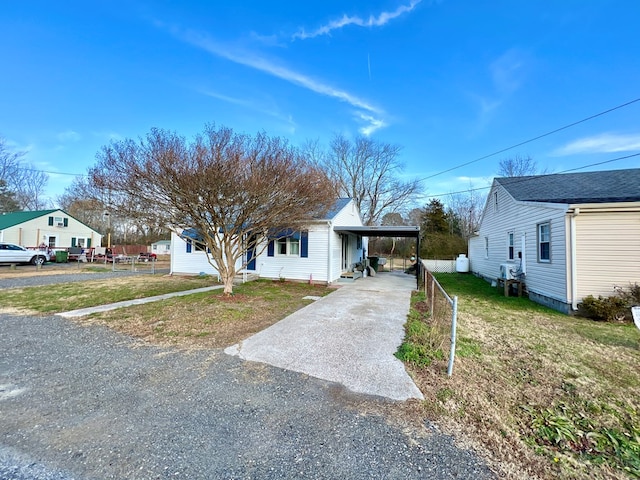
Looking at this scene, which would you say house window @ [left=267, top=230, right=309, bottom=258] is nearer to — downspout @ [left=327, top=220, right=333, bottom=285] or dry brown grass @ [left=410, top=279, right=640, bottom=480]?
downspout @ [left=327, top=220, right=333, bottom=285]

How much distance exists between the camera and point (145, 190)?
7184mm

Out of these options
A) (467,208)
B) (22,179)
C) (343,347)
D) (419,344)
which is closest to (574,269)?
(419,344)

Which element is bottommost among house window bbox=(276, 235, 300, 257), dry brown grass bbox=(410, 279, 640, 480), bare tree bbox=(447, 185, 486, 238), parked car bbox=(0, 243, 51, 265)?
dry brown grass bbox=(410, 279, 640, 480)

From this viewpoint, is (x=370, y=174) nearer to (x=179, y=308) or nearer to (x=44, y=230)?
(x=179, y=308)

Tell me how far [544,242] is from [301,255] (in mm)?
8606

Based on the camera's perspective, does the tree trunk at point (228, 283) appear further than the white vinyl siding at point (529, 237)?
Yes

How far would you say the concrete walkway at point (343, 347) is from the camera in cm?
346

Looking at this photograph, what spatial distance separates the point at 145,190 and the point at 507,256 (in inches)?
528

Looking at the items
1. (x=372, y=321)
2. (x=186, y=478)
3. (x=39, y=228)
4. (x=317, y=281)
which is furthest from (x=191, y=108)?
(x=39, y=228)

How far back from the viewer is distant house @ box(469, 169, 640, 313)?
704cm

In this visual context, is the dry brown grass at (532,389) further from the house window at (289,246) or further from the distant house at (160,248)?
the distant house at (160,248)

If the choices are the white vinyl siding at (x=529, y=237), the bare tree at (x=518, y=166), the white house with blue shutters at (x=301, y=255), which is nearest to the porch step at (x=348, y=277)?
the white house with blue shutters at (x=301, y=255)

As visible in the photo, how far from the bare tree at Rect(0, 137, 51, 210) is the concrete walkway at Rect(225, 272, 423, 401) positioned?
128 feet

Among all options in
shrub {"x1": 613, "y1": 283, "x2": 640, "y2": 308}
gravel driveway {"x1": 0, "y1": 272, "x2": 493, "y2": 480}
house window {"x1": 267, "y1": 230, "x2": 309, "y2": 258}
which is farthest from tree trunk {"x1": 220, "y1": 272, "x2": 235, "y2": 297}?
shrub {"x1": 613, "y1": 283, "x2": 640, "y2": 308}
